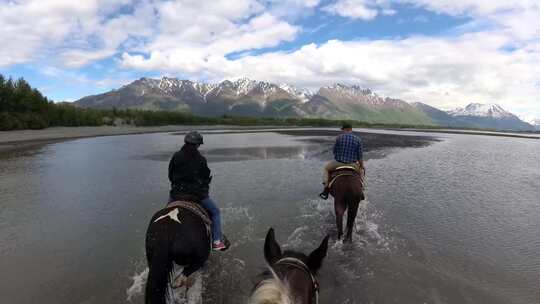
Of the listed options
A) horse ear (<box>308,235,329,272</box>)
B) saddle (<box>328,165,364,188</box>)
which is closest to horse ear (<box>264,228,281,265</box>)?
horse ear (<box>308,235,329,272</box>)

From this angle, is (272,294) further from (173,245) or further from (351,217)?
(351,217)

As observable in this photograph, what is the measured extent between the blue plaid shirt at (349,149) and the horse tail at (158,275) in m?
6.92

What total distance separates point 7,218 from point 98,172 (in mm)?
9740

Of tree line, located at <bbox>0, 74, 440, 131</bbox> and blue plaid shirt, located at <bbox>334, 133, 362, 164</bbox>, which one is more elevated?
tree line, located at <bbox>0, 74, 440, 131</bbox>

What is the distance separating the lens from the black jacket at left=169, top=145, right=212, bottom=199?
628 centimetres

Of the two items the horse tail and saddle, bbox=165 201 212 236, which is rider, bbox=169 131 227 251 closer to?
saddle, bbox=165 201 212 236

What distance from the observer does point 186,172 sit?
247 inches

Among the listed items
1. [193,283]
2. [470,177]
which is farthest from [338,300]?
[470,177]

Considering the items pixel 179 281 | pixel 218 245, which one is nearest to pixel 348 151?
pixel 218 245

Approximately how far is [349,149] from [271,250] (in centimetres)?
698

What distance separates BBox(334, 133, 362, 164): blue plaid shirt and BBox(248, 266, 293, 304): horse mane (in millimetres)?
8145

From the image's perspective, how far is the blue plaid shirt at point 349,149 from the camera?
1020cm

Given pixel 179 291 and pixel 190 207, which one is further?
pixel 179 291

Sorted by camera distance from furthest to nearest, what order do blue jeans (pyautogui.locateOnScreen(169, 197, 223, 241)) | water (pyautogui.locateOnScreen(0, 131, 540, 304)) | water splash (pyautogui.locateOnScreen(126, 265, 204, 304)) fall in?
1. blue jeans (pyautogui.locateOnScreen(169, 197, 223, 241))
2. water (pyautogui.locateOnScreen(0, 131, 540, 304))
3. water splash (pyautogui.locateOnScreen(126, 265, 204, 304))
